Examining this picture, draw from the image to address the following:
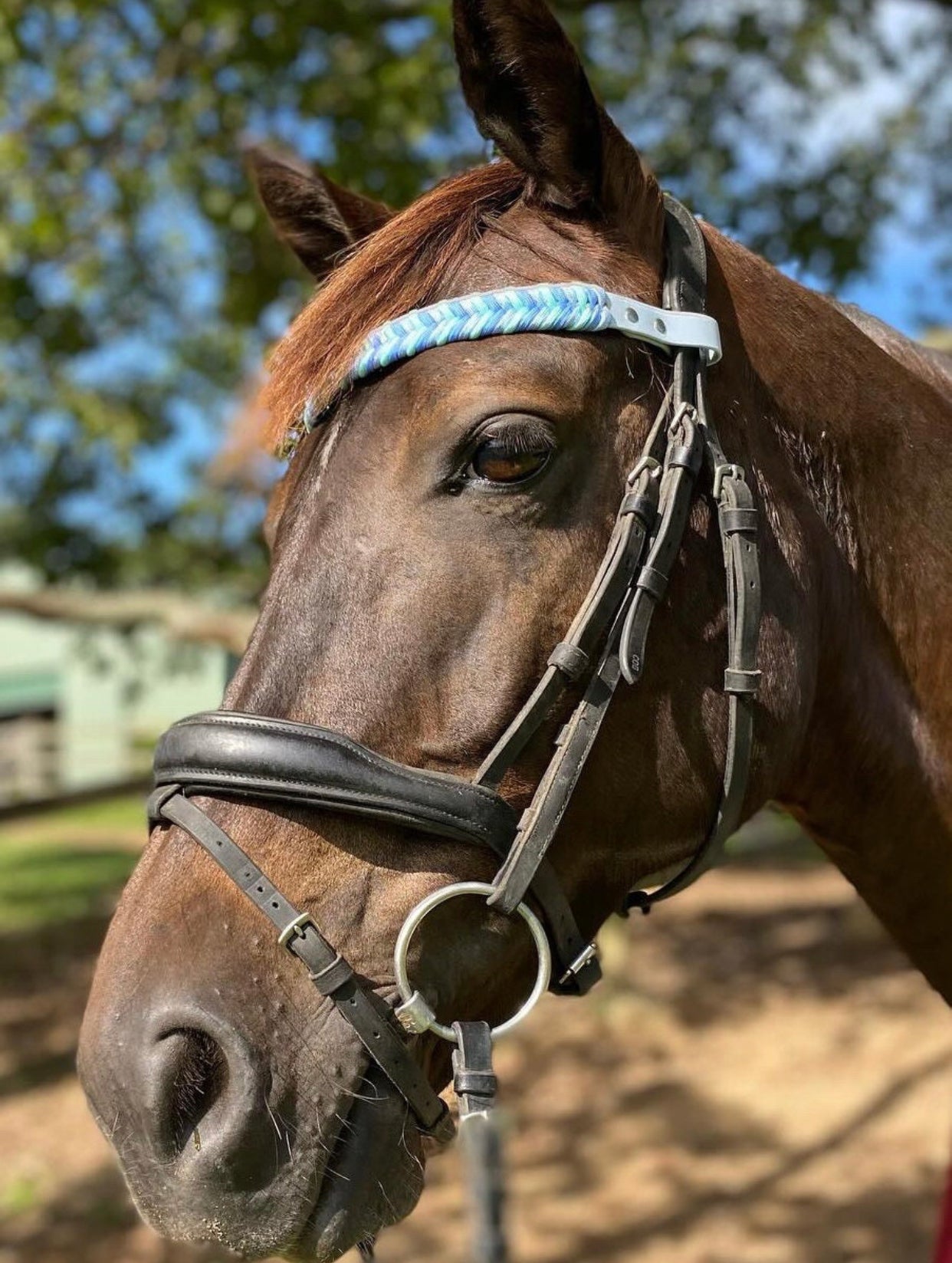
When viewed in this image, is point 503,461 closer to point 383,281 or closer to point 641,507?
point 641,507

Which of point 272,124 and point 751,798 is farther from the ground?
point 272,124

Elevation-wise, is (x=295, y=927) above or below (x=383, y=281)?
below

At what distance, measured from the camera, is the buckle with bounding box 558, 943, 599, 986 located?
5.24 feet

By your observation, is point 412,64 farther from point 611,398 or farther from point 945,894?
point 945,894

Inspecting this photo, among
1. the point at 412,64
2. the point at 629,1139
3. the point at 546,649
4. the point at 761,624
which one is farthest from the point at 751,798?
the point at 629,1139

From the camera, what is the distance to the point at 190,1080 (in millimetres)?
1383

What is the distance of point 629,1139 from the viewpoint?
19.4 feet

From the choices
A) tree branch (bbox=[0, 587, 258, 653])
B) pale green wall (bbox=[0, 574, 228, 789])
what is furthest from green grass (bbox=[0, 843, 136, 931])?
tree branch (bbox=[0, 587, 258, 653])

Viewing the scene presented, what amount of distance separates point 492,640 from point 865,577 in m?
0.73

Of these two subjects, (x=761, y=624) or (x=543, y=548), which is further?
(x=761, y=624)

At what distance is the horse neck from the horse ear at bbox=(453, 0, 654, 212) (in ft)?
0.88

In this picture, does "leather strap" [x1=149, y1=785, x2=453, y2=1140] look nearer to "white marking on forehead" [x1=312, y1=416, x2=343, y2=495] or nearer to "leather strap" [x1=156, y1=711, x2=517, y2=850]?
"leather strap" [x1=156, y1=711, x2=517, y2=850]

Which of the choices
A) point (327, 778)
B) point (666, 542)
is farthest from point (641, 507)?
point (327, 778)

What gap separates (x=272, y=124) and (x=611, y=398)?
4594mm
